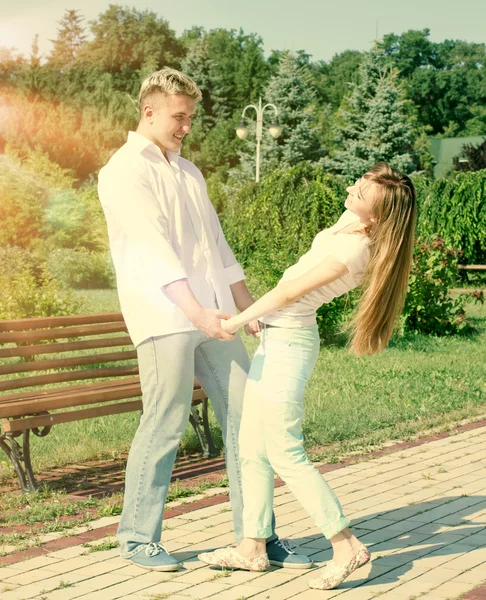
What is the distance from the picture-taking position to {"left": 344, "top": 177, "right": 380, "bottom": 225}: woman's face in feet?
11.6

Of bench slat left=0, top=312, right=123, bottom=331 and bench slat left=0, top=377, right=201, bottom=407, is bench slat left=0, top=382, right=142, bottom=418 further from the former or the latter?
bench slat left=0, top=312, right=123, bottom=331

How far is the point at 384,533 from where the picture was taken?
427 centimetres

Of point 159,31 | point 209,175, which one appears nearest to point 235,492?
point 209,175

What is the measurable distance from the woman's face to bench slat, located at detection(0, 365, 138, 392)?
245 centimetres

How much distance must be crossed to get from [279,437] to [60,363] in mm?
2431

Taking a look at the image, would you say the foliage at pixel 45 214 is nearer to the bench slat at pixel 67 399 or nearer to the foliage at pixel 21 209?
the foliage at pixel 21 209

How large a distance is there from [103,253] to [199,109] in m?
28.5

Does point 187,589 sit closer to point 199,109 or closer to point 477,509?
point 477,509

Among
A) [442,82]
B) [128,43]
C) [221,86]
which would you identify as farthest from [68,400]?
[442,82]

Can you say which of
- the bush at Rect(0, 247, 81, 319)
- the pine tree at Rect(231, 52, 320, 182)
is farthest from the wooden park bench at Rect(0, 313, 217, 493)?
the pine tree at Rect(231, 52, 320, 182)

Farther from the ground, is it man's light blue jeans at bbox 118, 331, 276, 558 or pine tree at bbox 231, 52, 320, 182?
pine tree at bbox 231, 52, 320, 182

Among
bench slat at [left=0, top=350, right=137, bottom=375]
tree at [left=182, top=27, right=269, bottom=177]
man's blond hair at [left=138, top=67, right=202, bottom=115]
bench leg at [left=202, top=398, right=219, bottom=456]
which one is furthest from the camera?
tree at [left=182, top=27, right=269, bottom=177]

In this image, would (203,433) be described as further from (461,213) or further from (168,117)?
(461,213)

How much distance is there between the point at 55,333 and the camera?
5.70m
